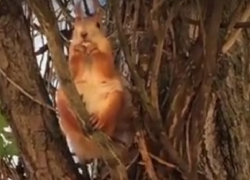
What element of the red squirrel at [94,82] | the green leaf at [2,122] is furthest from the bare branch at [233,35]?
the green leaf at [2,122]

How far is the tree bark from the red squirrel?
5 cm

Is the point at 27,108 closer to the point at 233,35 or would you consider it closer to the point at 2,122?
the point at 2,122

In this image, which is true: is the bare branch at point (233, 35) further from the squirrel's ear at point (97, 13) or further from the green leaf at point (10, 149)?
the green leaf at point (10, 149)

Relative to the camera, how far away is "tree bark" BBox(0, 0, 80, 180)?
0.69 meters

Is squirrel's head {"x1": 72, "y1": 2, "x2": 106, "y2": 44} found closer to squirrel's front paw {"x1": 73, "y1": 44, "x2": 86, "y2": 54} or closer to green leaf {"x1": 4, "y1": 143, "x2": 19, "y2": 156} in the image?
squirrel's front paw {"x1": 73, "y1": 44, "x2": 86, "y2": 54}

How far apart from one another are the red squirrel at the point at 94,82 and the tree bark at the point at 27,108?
0.05 metres

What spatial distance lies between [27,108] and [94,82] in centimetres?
10

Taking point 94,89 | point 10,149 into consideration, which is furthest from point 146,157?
point 10,149

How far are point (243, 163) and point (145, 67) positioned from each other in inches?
8.3

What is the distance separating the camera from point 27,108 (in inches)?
27.5

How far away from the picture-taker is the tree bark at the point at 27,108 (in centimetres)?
69

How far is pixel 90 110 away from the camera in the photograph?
633mm

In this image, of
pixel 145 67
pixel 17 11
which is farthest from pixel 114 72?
pixel 17 11

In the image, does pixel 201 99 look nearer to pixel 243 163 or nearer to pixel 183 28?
pixel 183 28
